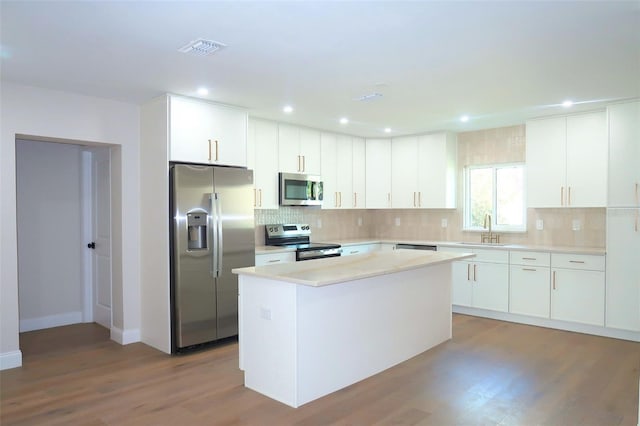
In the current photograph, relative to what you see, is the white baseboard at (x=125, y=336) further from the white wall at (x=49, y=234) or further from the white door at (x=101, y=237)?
the white wall at (x=49, y=234)

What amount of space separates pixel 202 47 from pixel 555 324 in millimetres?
4710

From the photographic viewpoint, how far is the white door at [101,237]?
5.18 m

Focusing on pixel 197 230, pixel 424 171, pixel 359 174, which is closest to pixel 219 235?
pixel 197 230

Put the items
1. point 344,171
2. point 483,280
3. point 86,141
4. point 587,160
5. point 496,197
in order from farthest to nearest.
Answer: point 344,171 < point 496,197 < point 483,280 < point 587,160 < point 86,141

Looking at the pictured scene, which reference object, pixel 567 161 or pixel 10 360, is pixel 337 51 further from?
pixel 10 360

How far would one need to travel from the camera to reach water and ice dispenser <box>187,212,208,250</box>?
4309 millimetres

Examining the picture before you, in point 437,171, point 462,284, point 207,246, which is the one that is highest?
point 437,171

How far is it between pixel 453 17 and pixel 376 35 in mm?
480

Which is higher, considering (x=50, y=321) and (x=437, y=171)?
(x=437, y=171)

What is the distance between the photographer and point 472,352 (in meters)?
4.23

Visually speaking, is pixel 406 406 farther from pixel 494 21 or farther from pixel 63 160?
pixel 63 160

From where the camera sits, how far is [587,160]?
4.99m

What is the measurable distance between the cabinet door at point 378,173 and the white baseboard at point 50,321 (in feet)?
14.0

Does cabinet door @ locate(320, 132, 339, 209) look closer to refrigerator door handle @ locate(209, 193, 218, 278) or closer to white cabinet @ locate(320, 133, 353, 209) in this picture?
white cabinet @ locate(320, 133, 353, 209)
